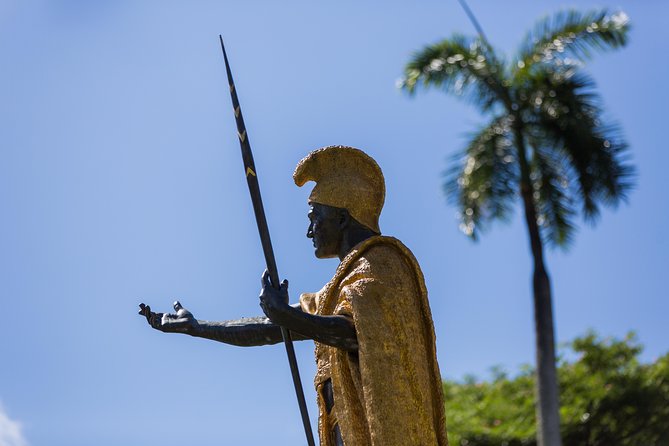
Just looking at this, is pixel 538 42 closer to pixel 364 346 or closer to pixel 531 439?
pixel 531 439

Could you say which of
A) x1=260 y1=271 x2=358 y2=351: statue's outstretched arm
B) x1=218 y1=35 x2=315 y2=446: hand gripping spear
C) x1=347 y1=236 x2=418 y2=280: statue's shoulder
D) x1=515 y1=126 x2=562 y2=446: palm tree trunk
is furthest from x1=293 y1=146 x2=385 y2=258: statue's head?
x1=515 y1=126 x2=562 y2=446: palm tree trunk

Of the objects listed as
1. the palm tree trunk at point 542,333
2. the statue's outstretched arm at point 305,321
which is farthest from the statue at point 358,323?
the palm tree trunk at point 542,333

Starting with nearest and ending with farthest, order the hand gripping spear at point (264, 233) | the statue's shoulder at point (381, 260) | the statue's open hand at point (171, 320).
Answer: the hand gripping spear at point (264, 233), the statue's shoulder at point (381, 260), the statue's open hand at point (171, 320)

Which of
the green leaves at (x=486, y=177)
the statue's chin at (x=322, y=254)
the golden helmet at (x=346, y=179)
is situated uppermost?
the green leaves at (x=486, y=177)

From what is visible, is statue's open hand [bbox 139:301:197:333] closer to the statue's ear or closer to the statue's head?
the statue's head

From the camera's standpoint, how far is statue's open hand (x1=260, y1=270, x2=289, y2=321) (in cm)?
695

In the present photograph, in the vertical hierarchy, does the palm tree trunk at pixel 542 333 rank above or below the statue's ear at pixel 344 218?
above

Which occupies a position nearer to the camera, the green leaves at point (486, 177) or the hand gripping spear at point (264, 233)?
the hand gripping spear at point (264, 233)

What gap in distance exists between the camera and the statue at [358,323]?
273 inches

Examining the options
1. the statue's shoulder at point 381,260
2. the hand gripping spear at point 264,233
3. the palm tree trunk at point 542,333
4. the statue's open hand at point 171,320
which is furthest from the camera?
the palm tree trunk at point 542,333

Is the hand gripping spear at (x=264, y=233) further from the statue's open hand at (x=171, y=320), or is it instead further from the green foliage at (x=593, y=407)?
the green foliage at (x=593, y=407)

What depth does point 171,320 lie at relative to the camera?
769cm

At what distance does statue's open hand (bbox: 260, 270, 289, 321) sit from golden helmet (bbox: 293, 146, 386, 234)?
32.6 inches

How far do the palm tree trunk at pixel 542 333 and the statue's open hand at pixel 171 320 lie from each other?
15.9 m
